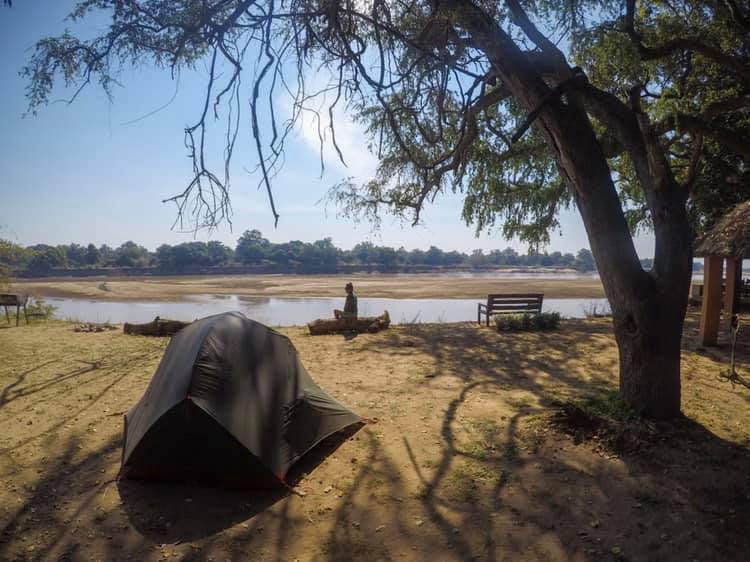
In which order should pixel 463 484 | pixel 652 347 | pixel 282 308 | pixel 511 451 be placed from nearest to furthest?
pixel 463 484
pixel 511 451
pixel 652 347
pixel 282 308

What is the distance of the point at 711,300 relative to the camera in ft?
29.8

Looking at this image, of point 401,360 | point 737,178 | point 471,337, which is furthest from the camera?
point 737,178

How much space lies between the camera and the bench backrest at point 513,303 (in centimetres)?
1298

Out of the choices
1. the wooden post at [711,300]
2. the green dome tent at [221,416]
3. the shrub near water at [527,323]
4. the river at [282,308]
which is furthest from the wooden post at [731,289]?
the river at [282,308]

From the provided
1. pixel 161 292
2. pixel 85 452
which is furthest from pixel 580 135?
pixel 161 292

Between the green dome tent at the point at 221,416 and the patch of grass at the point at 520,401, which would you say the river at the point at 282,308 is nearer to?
the patch of grass at the point at 520,401

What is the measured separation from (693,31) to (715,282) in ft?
15.2

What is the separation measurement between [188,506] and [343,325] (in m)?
8.05

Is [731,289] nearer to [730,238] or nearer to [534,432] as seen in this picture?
[730,238]

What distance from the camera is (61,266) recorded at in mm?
66062

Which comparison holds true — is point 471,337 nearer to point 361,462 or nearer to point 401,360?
point 401,360

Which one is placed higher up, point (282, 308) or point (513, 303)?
point (513, 303)

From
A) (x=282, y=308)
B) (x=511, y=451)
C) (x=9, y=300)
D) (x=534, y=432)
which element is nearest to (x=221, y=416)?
(x=511, y=451)

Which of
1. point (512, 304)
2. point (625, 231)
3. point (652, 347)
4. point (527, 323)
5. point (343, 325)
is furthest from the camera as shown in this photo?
point (512, 304)
